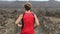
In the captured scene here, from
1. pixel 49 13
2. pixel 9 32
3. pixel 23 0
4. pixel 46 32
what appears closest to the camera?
pixel 9 32

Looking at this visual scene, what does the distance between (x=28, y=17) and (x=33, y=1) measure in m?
30.4

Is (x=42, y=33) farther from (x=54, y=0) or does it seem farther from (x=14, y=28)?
(x=54, y=0)

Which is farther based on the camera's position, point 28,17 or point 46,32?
point 46,32

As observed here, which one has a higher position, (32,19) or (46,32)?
(32,19)

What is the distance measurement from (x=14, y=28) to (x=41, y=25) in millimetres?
2248

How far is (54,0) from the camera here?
3688 cm

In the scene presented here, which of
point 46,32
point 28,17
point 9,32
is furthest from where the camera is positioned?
point 46,32

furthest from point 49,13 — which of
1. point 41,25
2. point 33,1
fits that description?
point 33,1

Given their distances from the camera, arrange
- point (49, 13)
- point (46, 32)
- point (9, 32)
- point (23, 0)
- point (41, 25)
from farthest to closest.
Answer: point (23, 0) → point (49, 13) → point (41, 25) → point (46, 32) → point (9, 32)

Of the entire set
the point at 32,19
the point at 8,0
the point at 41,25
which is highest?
the point at 32,19

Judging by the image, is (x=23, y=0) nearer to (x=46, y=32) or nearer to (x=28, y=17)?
(x=46, y=32)

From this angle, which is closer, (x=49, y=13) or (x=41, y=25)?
(x=41, y=25)

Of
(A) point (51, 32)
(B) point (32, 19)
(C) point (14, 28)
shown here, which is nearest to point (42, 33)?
(A) point (51, 32)

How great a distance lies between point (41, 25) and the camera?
1449 centimetres
